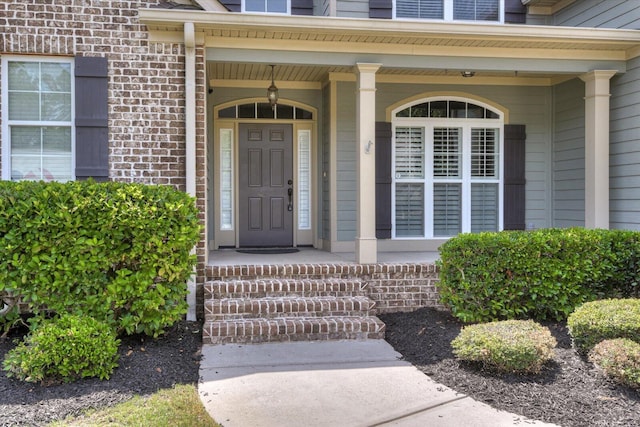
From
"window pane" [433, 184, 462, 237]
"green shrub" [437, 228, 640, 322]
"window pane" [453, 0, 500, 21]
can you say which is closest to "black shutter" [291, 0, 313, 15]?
"window pane" [453, 0, 500, 21]

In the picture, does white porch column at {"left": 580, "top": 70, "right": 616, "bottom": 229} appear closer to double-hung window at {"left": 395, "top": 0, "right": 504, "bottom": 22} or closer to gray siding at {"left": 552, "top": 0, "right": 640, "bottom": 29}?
gray siding at {"left": 552, "top": 0, "right": 640, "bottom": 29}

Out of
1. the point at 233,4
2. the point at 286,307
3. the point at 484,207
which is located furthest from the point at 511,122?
the point at 286,307

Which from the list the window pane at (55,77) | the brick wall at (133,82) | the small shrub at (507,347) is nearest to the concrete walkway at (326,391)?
the small shrub at (507,347)

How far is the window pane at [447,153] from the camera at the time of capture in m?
8.09

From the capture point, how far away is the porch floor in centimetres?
635

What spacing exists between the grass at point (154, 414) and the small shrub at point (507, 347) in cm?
203

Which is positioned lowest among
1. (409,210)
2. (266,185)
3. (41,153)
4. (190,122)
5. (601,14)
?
(409,210)

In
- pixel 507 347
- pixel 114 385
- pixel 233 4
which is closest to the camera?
pixel 114 385

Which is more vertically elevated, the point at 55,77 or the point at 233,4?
the point at 233,4

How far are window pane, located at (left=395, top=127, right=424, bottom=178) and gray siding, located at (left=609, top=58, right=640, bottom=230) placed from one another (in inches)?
99.5

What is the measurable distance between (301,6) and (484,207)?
4029mm

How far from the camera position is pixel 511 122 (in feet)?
27.0

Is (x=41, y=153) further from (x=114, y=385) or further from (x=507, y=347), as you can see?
(x=507, y=347)

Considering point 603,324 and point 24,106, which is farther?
point 24,106
